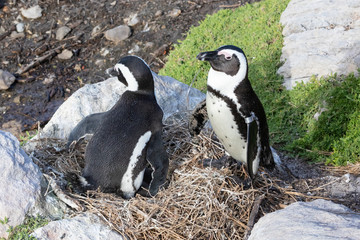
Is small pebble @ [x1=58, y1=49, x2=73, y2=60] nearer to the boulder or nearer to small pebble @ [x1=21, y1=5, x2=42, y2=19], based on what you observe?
small pebble @ [x1=21, y1=5, x2=42, y2=19]

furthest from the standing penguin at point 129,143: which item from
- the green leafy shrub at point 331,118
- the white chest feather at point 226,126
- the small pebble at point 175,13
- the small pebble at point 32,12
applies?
the small pebble at point 32,12

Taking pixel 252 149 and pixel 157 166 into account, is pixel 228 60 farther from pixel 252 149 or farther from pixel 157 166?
pixel 157 166

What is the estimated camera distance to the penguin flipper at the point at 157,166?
310 centimetres

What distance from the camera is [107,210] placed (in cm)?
282

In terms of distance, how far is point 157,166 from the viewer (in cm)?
310

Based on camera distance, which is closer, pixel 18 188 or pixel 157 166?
pixel 18 188

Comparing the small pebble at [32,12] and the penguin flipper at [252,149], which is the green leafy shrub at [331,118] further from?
the small pebble at [32,12]

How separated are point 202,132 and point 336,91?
5.05 feet

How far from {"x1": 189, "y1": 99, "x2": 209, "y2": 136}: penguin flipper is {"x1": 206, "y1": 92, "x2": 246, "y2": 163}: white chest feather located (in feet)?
0.98

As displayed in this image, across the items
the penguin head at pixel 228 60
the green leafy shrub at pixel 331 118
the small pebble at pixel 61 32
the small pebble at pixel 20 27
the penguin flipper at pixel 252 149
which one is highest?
the penguin head at pixel 228 60

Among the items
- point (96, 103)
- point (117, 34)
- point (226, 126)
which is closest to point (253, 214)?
point (226, 126)

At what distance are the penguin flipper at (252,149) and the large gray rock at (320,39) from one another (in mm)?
1757

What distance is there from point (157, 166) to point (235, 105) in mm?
671

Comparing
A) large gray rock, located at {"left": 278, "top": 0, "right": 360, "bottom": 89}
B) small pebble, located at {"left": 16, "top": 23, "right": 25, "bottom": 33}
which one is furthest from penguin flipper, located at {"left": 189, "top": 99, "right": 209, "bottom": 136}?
small pebble, located at {"left": 16, "top": 23, "right": 25, "bottom": 33}
